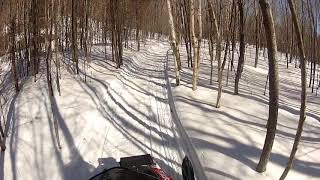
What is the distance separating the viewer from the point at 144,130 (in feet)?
37.5

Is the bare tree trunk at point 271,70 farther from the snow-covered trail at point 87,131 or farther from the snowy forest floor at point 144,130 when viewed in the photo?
the snow-covered trail at point 87,131

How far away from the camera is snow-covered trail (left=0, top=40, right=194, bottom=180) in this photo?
8961 mm

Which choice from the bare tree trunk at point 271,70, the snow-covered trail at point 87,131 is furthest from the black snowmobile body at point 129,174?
the bare tree trunk at point 271,70

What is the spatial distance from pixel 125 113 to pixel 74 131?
2.57m

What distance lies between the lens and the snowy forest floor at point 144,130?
8.63m

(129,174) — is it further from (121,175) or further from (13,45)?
(13,45)

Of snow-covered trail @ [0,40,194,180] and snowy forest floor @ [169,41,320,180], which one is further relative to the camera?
snow-covered trail @ [0,40,194,180]

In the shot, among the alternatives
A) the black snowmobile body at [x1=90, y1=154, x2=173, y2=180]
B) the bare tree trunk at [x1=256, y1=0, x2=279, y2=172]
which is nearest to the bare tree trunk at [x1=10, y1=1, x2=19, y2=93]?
the black snowmobile body at [x1=90, y1=154, x2=173, y2=180]

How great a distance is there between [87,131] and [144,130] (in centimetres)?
152

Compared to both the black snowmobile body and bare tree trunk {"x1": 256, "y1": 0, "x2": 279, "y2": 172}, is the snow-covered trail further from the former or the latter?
bare tree trunk {"x1": 256, "y1": 0, "x2": 279, "y2": 172}

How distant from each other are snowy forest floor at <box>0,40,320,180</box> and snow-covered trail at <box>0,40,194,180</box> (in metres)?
0.02

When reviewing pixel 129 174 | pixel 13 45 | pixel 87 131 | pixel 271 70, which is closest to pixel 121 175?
pixel 129 174

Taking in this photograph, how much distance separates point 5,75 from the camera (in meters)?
20.5

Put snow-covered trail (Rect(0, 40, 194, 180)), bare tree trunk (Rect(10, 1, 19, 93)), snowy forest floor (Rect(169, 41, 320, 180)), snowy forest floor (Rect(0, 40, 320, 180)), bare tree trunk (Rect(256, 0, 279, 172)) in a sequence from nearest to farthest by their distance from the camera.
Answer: bare tree trunk (Rect(256, 0, 279, 172)) < snowy forest floor (Rect(169, 41, 320, 180)) < snowy forest floor (Rect(0, 40, 320, 180)) < snow-covered trail (Rect(0, 40, 194, 180)) < bare tree trunk (Rect(10, 1, 19, 93))
